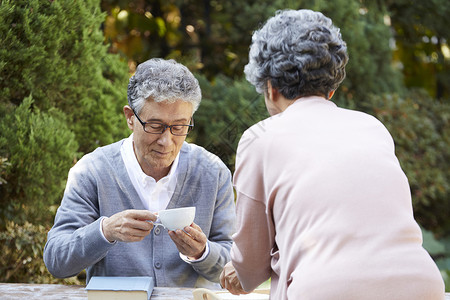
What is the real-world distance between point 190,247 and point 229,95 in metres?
3.30

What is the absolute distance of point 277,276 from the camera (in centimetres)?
170

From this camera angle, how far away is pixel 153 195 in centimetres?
240

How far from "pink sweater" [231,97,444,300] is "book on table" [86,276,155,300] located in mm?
602

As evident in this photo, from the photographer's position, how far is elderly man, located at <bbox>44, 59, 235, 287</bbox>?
2172mm

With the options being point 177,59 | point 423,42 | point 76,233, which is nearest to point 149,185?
point 76,233

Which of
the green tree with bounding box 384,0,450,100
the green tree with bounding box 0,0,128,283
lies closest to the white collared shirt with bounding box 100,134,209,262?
the green tree with bounding box 0,0,128,283

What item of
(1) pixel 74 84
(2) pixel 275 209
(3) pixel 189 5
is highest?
(2) pixel 275 209

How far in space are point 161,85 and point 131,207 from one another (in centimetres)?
54

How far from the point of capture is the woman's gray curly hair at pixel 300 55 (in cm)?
164

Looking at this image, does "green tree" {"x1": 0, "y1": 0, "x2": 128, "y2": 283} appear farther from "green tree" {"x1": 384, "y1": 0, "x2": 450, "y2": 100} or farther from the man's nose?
"green tree" {"x1": 384, "y1": 0, "x2": 450, "y2": 100}

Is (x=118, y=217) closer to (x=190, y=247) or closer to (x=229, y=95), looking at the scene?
(x=190, y=247)

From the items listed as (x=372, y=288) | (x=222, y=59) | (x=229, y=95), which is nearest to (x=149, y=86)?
(x=372, y=288)

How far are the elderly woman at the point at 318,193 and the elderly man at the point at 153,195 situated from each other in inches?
20.8

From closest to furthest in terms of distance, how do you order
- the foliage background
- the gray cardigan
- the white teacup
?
1. the white teacup
2. the gray cardigan
3. the foliage background
